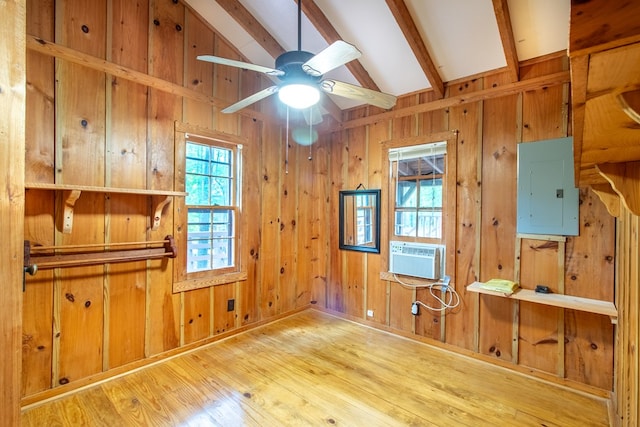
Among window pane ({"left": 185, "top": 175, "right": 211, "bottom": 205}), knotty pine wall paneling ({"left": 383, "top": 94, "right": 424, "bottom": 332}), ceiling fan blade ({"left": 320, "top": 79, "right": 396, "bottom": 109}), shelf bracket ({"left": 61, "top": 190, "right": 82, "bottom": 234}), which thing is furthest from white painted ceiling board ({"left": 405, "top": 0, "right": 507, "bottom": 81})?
shelf bracket ({"left": 61, "top": 190, "right": 82, "bottom": 234})

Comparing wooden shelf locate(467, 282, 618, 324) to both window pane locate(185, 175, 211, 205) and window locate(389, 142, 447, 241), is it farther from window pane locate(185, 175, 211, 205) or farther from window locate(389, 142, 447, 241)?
window pane locate(185, 175, 211, 205)

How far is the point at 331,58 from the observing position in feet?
5.72

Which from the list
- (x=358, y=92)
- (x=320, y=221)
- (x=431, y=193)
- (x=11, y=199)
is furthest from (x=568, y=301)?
(x=11, y=199)

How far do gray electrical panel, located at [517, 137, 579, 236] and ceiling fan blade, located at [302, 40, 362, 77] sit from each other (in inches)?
77.4

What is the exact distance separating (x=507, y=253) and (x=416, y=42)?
2132mm

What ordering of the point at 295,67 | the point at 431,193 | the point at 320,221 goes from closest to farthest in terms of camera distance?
the point at 295,67 < the point at 431,193 < the point at 320,221

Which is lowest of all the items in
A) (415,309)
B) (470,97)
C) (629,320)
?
(415,309)

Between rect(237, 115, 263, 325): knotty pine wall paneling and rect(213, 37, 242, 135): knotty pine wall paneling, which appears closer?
rect(213, 37, 242, 135): knotty pine wall paneling

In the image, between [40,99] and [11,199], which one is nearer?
[11,199]

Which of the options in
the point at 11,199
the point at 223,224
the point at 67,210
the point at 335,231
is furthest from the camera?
the point at 335,231

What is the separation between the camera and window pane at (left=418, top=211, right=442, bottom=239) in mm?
3266

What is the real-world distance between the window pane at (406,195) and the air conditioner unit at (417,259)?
1.49 feet

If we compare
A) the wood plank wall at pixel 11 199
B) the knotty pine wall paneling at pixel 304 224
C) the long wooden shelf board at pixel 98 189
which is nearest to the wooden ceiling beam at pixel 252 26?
the knotty pine wall paneling at pixel 304 224

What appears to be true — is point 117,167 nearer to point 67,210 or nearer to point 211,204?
point 67,210
